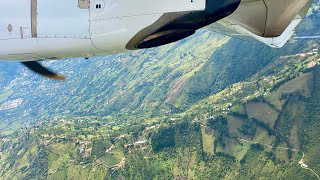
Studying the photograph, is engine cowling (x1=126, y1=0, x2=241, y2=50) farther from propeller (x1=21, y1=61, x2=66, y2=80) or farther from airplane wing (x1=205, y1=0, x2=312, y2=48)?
propeller (x1=21, y1=61, x2=66, y2=80)

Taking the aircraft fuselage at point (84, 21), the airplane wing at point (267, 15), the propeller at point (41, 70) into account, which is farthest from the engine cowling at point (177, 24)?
the propeller at point (41, 70)

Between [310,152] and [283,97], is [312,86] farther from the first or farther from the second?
[310,152]

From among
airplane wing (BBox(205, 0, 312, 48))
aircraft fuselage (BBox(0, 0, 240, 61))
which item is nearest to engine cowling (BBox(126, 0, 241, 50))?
aircraft fuselage (BBox(0, 0, 240, 61))

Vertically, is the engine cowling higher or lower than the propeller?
higher

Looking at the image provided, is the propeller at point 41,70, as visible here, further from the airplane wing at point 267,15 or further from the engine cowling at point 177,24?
the airplane wing at point 267,15

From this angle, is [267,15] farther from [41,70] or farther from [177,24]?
[41,70]

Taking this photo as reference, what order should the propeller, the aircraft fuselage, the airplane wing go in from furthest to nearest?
the propeller
the airplane wing
the aircraft fuselage

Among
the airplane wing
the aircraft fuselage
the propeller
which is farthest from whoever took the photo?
the propeller

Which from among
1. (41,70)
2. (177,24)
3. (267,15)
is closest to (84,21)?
(177,24)

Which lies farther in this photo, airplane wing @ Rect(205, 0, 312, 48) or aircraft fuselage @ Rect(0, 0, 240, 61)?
airplane wing @ Rect(205, 0, 312, 48)

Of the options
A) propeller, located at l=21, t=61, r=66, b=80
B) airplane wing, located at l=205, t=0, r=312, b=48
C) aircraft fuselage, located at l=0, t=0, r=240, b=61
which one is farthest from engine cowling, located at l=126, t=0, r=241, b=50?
propeller, located at l=21, t=61, r=66, b=80
